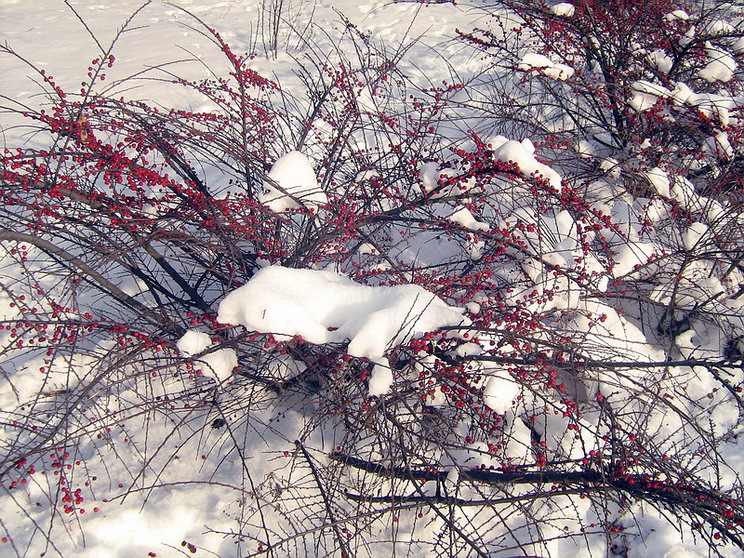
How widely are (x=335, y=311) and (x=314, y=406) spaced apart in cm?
106

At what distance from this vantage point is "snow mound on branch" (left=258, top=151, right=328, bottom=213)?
196cm

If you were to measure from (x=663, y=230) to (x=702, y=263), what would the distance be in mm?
315

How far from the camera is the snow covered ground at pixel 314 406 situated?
1.74 m

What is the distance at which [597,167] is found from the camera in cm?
321

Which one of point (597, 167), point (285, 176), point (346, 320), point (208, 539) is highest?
point (597, 167)

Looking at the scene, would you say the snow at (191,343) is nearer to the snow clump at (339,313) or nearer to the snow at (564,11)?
the snow clump at (339,313)

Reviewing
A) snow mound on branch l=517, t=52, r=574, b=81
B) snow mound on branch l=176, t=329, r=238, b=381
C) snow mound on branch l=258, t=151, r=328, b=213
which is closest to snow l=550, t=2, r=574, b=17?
snow mound on branch l=517, t=52, r=574, b=81

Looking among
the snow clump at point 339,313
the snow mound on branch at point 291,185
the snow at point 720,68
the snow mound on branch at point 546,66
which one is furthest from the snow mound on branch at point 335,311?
the snow at point 720,68

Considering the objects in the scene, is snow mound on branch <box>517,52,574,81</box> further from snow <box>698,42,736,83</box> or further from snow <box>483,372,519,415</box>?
snow <box>483,372,519,415</box>

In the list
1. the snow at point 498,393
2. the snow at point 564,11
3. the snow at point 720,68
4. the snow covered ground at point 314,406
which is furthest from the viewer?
the snow at point 564,11

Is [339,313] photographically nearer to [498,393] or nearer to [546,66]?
[498,393]

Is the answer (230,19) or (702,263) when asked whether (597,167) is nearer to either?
(702,263)

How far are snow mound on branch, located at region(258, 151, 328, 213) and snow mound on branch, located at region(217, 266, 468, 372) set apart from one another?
295 millimetres

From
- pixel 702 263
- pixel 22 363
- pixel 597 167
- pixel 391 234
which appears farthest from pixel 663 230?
pixel 22 363
